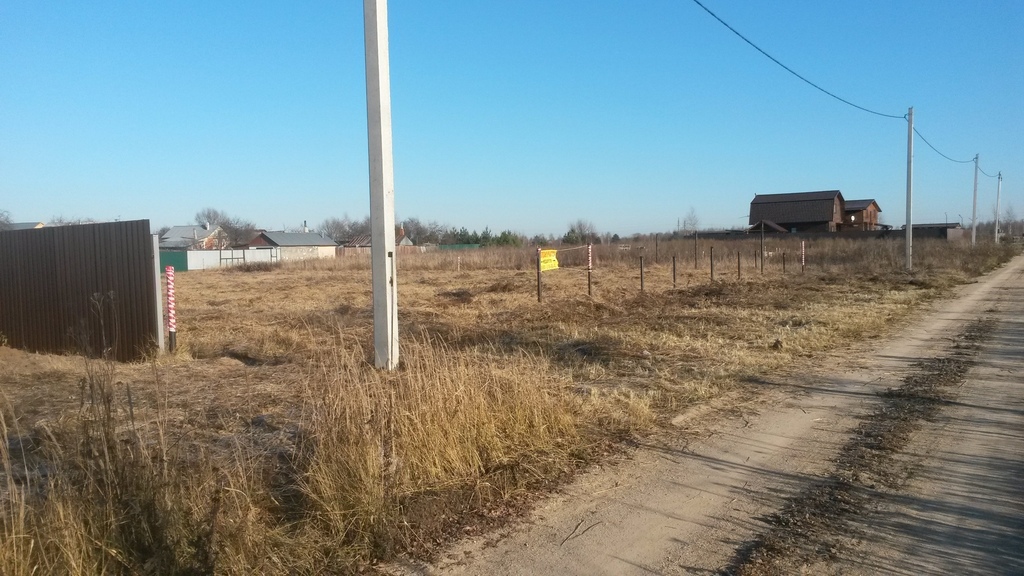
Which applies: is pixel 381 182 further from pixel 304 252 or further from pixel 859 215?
pixel 859 215

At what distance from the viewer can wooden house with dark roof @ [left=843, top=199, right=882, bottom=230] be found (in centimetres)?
7312

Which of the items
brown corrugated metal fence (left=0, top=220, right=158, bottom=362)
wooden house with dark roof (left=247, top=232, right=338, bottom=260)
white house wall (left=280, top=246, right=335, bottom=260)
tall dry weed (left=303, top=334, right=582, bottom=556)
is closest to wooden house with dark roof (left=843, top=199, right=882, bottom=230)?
white house wall (left=280, top=246, right=335, bottom=260)

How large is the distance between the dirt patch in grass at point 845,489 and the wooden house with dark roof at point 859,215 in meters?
71.0

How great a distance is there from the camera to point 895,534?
4320 mm

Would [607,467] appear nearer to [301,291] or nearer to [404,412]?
[404,412]

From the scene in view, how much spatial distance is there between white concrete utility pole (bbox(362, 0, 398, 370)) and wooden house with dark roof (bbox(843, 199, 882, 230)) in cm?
7325

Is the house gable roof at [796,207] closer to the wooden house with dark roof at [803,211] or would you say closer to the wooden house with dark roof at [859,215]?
the wooden house with dark roof at [803,211]

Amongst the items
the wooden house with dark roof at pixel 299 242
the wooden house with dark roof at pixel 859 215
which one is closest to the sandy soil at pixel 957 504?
the wooden house with dark roof at pixel 859 215

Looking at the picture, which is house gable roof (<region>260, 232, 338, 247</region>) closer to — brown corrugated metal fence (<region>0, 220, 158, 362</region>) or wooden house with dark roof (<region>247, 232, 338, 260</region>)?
wooden house with dark roof (<region>247, 232, 338, 260</region>)

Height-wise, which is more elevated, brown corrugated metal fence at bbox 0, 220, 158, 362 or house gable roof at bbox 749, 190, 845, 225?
house gable roof at bbox 749, 190, 845, 225

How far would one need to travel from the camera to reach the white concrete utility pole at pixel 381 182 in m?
7.68

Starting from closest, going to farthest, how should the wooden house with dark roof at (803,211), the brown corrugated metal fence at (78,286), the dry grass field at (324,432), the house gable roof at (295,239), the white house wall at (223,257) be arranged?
the dry grass field at (324,432) < the brown corrugated metal fence at (78,286) < the white house wall at (223,257) < the wooden house with dark roof at (803,211) < the house gable roof at (295,239)

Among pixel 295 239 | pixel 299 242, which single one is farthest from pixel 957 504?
pixel 295 239

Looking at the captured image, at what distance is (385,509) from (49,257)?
38.3 ft
